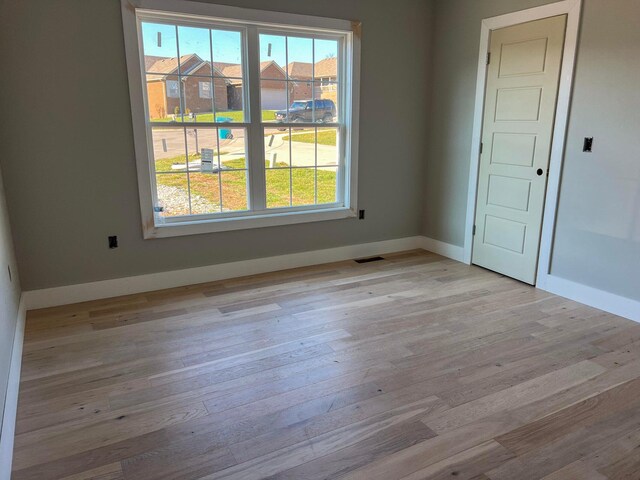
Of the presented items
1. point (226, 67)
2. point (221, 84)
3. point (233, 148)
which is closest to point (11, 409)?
point (233, 148)

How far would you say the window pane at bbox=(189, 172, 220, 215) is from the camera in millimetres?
3807

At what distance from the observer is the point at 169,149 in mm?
3643

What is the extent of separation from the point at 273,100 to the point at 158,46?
3.31ft

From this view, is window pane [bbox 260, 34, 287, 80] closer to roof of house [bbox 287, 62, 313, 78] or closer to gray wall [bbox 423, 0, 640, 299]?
roof of house [bbox 287, 62, 313, 78]

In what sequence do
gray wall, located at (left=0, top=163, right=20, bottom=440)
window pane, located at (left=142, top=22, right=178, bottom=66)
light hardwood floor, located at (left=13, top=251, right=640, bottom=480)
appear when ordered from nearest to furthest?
1. light hardwood floor, located at (left=13, top=251, right=640, bottom=480)
2. gray wall, located at (left=0, top=163, right=20, bottom=440)
3. window pane, located at (left=142, top=22, right=178, bottom=66)

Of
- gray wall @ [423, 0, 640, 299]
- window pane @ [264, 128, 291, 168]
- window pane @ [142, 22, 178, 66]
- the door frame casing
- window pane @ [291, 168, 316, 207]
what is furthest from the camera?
window pane @ [291, 168, 316, 207]

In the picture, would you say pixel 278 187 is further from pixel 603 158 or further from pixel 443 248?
pixel 603 158

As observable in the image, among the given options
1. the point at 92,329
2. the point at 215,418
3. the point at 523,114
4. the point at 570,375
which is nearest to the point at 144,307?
the point at 92,329

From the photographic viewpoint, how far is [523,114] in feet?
12.2

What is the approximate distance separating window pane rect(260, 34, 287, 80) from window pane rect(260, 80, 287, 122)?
0.07m

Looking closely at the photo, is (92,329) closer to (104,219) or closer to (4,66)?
(104,219)

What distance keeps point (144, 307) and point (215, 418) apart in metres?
1.57

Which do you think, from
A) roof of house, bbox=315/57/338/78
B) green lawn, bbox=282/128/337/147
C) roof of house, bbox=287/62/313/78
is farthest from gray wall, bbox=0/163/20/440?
roof of house, bbox=315/57/338/78

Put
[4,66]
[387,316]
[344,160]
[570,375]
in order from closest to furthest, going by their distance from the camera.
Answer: [570,375] < [4,66] < [387,316] < [344,160]
